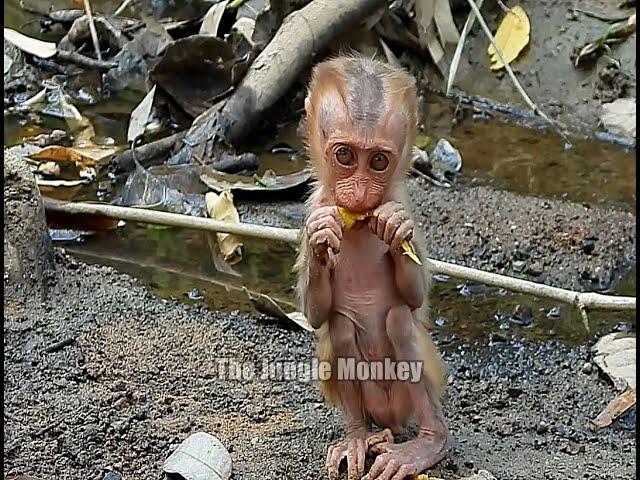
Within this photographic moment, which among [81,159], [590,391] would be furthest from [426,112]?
[590,391]

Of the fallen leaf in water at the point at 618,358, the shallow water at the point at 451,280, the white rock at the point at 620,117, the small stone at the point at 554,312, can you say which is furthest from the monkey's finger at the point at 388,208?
the white rock at the point at 620,117

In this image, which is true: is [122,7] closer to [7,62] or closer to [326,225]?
[7,62]

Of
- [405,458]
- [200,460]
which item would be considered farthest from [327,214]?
[200,460]

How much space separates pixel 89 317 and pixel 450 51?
4226 mm

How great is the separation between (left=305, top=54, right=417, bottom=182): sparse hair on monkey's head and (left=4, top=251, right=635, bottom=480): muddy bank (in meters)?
1.02

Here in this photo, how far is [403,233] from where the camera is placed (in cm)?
340

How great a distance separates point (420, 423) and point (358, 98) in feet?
3.56

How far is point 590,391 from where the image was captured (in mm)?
4586

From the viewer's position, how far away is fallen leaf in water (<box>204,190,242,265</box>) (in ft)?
18.7

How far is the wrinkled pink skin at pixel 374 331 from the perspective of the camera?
3551mm

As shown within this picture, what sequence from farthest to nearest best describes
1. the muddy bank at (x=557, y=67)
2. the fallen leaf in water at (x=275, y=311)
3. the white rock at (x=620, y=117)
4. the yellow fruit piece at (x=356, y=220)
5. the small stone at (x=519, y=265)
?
1. the muddy bank at (x=557, y=67)
2. the white rock at (x=620, y=117)
3. the small stone at (x=519, y=265)
4. the fallen leaf in water at (x=275, y=311)
5. the yellow fruit piece at (x=356, y=220)

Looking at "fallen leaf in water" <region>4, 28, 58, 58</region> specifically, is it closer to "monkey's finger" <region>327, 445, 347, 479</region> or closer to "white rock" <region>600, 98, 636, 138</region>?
"white rock" <region>600, 98, 636, 138</region>

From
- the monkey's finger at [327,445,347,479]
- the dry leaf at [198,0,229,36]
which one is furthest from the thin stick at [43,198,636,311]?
the dry leaf at [198,0,229,36]

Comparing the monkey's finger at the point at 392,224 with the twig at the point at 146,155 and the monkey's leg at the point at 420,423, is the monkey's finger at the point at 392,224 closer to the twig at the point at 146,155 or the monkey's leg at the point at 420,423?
the monkey's leg at the point at 420,423
